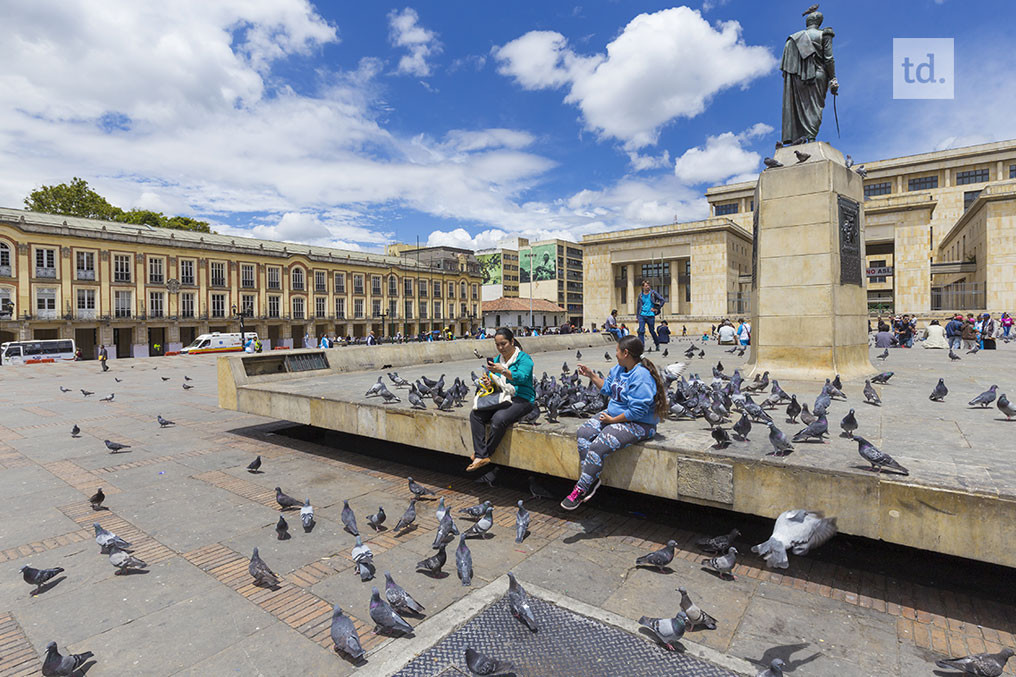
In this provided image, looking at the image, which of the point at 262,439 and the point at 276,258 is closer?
the point at 262,439

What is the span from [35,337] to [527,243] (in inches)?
3517

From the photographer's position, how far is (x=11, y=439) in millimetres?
9359

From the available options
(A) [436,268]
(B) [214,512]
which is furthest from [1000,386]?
(A) [436,268]

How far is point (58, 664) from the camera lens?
2.86 m

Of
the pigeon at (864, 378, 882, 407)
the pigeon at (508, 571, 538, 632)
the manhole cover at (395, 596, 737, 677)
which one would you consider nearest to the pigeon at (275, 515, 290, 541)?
the manhole cover at (395, 596, 737, 677)

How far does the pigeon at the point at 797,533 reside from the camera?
136 inches

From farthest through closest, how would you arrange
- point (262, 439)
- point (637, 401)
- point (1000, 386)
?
1. point (262, 439)
2. point (1000, 386)
3. point (637, 401)

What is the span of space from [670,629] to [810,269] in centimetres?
786

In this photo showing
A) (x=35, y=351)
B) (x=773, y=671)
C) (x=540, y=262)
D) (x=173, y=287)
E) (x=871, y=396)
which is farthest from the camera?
(x=540, y=262)

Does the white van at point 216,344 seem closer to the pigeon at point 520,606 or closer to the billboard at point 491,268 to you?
the pigeon at point 520,606

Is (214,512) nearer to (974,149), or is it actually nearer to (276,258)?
(276,258)

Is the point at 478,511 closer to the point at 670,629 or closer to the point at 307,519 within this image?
the point at 307,519

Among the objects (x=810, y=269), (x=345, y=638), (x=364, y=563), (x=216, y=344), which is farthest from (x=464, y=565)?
(x=216, y=344)

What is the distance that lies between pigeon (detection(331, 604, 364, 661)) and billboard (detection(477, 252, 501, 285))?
373ft
